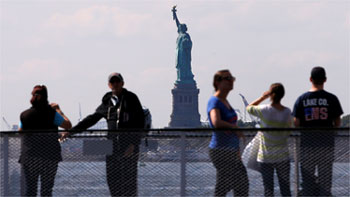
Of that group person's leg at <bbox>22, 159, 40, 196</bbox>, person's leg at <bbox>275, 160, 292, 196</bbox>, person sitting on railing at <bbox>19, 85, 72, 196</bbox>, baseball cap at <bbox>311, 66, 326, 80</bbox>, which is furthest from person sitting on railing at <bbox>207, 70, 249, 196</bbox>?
person's leg at <bbox>22, 159, 40, 196</bbox>

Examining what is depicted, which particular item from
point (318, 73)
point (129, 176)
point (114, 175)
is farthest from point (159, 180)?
→ point (318, 73)

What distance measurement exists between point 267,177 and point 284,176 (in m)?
0.16

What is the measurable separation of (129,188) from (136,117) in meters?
0.78

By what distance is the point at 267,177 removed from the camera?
816 cm

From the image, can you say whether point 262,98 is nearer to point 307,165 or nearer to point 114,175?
point 307,165

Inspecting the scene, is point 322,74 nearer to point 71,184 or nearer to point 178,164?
point 178,164

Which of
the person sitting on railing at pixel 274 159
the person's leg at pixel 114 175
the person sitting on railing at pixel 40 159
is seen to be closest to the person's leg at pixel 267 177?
the person sitting on railing at pixel 274 159

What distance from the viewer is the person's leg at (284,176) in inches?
321

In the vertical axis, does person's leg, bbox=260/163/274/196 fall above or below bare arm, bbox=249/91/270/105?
below

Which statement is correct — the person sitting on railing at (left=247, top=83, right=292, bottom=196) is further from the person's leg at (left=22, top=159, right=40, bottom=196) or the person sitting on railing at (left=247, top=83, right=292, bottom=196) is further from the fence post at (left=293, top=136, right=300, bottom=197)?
the person's leg at (left=22, top=159, right=40, bottom=196)

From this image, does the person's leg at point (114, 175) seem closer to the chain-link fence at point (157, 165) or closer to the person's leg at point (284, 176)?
the chain-link fence at point (157, 165)

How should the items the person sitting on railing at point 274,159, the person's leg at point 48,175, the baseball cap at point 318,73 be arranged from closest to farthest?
the person sitting on railing at point 274,159, the person's leg at point 48,175, the baseball cap at point 318,73

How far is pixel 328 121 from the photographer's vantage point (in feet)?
28.4

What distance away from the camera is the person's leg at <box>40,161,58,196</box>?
329 inches
